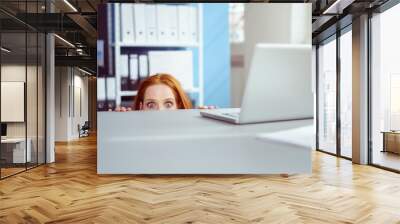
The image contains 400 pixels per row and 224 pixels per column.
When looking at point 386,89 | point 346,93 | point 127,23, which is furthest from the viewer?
point 346,93

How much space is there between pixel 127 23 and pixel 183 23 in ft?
2.91

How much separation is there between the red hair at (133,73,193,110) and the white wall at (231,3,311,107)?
79cm

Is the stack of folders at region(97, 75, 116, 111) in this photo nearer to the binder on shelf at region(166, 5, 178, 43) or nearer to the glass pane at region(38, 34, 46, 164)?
the binder on shelf at region(166, 5, 178, 43)

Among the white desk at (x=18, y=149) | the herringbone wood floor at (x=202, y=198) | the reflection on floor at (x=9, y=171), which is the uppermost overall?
the white desk at (x=18, y=149)

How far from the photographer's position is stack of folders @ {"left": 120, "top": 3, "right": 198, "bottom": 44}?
610 cm

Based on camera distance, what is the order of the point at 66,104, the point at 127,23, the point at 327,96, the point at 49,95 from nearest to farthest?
the point at 127,23
the point at 49,95
the point at 327,96
the point at 66,104

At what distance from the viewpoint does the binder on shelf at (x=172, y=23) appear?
240 inches

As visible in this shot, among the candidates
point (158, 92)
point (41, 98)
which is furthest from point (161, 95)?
point (41, 98)

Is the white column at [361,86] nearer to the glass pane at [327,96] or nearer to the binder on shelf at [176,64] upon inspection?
the glass pane at [327,96]

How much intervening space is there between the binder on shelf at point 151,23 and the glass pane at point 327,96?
5208 mm

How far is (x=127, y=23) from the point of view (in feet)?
20.1

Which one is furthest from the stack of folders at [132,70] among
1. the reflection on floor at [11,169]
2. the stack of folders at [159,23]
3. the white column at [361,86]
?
the white column at [361,86]

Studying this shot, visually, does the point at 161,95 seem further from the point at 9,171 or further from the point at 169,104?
the point at 9,171

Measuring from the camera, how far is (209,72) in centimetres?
610
